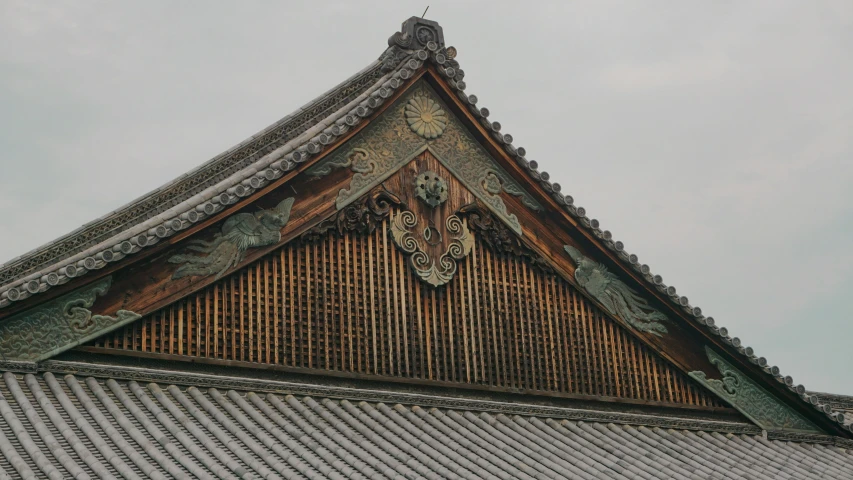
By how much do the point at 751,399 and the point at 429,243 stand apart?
497cm

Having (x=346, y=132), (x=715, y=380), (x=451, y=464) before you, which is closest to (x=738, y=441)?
(x=715, y=380)

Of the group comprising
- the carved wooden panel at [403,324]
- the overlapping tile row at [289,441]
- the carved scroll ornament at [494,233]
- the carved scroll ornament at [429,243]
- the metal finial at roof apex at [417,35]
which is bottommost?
the overlapping tile row at [289,441]

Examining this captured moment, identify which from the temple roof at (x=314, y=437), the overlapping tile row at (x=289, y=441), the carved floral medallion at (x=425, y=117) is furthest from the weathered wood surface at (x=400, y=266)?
the overlapping tile row at (x=289, y=441)

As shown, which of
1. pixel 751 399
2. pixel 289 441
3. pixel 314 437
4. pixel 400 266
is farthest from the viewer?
pixel 751 399

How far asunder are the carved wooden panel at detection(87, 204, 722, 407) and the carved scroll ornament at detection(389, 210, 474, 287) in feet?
0.31

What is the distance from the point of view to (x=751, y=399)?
1459cm

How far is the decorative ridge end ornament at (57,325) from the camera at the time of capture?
10.2m

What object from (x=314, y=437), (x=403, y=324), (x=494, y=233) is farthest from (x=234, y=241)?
(x=494, y=233)

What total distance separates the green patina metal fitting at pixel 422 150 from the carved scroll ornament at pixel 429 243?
0.54 m

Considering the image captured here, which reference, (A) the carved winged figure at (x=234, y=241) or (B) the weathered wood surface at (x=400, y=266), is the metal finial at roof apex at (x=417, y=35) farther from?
(A) the carved winged figure at (x=234, y=241)

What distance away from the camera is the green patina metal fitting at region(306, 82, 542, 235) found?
12625mm

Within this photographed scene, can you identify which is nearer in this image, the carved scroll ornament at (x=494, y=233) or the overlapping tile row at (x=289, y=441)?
the overlapping tile row at (x=289, y=441)

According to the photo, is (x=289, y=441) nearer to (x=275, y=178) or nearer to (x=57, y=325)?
(x=57, y=325)

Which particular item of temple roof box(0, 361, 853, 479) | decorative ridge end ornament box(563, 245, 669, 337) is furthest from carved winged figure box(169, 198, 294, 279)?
decorative ridge end ornament box(563, 245, 669, 337)
